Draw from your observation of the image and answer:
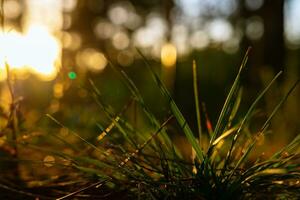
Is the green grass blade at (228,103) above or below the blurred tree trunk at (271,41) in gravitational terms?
below

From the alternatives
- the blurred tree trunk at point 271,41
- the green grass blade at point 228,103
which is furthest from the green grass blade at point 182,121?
the blurred tree trunk at point 271,41

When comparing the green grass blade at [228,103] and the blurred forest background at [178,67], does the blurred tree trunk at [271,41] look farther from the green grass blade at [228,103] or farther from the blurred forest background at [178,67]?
the green grass blade at [228,103]

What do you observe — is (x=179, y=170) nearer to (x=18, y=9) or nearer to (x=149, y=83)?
(x=149, y=83)

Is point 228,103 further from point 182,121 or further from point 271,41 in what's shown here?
point 271,41

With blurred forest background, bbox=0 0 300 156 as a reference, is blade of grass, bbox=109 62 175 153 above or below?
below

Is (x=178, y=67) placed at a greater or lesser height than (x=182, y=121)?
greater

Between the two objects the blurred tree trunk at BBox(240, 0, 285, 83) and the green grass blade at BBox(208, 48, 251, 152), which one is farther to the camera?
the blurred tree trunk at BBox(240, 0, 285, 83)

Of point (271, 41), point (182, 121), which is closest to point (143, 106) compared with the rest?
point (182, 121)

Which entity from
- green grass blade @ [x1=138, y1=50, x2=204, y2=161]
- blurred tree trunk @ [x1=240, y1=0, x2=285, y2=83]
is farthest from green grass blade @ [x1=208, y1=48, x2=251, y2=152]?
blurred tree trunk @ [x1=240, y1=0, x2=285, y2=83]

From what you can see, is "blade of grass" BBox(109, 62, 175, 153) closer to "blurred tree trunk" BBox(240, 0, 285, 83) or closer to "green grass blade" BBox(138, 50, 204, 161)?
"green grass blade" BBox(138, 50, 204, 161)
